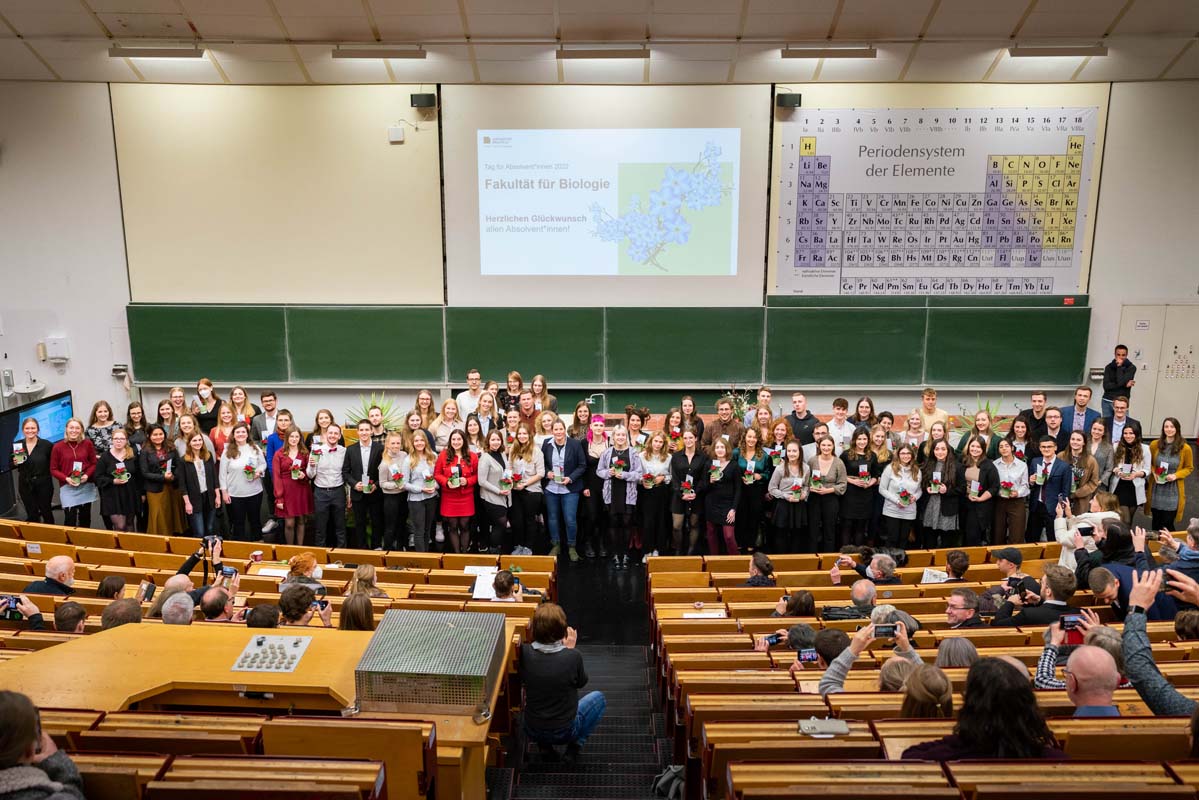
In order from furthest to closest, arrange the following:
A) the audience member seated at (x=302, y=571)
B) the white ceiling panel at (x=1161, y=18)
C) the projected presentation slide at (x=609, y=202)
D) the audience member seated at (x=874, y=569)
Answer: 1. the projected presentation slide at (x=609, y=202)
2. the white ceiling panel at (x=1161, y=18)
3. the audience member seated at (x=874, y=569)
4. the audience member seated at (x=302, y=571)

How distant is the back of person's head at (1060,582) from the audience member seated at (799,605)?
4.81 ft

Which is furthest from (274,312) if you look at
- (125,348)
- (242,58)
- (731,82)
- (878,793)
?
(878,793)

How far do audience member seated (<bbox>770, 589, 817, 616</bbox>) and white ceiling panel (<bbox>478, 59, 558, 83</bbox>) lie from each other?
7676mm

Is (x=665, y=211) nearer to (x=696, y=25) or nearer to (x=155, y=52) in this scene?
(x=696, y=25)

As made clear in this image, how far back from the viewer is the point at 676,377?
1162 cm

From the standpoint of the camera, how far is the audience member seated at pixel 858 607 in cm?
532

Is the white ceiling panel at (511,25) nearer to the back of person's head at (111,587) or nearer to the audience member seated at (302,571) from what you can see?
the audience member seated at (302,571)

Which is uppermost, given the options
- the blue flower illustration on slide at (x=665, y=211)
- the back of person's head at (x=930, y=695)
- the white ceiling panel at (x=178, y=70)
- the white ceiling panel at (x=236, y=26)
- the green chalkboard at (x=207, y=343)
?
the white ceiling panel at (x=236, y=26)

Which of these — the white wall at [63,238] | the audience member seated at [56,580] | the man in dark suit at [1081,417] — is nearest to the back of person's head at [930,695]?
the audience member seated at [56,580]

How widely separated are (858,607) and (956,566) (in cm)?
137

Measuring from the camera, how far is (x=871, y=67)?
34.8 ft

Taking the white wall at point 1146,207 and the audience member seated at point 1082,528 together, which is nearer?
the audience member seated at point 1082,528

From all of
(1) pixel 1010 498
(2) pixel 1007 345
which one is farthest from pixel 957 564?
(2) pixel 1007 345

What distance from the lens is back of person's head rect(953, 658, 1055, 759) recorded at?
118 inches
